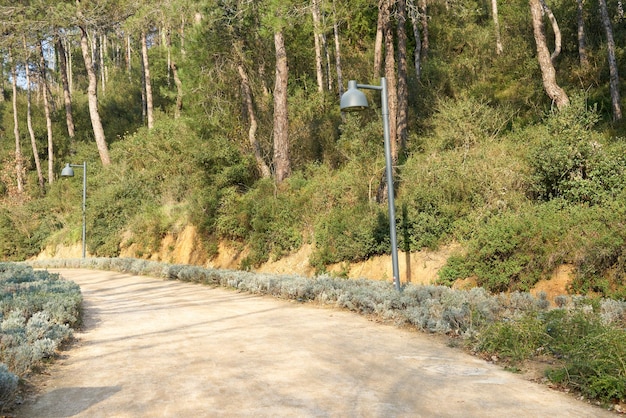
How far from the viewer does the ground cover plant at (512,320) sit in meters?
5.00

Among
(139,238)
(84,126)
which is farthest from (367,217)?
(84,126)

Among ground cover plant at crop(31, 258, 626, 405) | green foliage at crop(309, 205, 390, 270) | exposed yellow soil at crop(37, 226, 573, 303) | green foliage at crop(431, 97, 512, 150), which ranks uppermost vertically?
green foliage at crop(431, 97, 512, 150)

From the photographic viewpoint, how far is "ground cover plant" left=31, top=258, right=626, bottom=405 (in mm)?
4996

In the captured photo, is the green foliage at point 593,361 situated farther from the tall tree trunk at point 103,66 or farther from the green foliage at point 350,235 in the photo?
the tall tree trunk at point 103,66

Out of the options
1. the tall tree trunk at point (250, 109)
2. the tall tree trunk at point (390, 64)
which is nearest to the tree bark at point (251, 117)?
the tall tree trunk at point (250, 109)

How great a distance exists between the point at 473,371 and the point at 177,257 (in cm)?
1835

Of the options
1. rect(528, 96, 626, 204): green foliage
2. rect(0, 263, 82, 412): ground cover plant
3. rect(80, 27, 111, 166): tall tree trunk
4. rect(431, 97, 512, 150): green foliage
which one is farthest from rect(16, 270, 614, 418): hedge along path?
rect(80, 27, 111, 166): tall tree trunk

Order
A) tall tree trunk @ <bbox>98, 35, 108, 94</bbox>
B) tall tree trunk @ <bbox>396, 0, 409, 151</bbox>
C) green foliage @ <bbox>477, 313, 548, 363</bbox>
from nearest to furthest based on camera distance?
1. green foliage @ <bbox>477, 313, 548, 363</bbox>
2. tall tree trunk @ <bbox>396, 0, 409, 151</bbox>
3. tall tree trunk @ <bbox>98, 35, 108, 94</bbox>

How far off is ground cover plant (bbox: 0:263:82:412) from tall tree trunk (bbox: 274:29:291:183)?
33.1 feet

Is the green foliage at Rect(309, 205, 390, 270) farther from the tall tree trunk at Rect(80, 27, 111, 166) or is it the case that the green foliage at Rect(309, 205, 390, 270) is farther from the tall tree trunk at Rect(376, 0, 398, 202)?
the tall tree trunk at Rect(80, 27, 111, 166)

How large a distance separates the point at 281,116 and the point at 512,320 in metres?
14.3

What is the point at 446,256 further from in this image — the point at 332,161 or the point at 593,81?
the point at 593,81

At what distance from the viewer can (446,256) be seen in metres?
13.2

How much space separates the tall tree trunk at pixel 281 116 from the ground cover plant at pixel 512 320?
7.99 m
